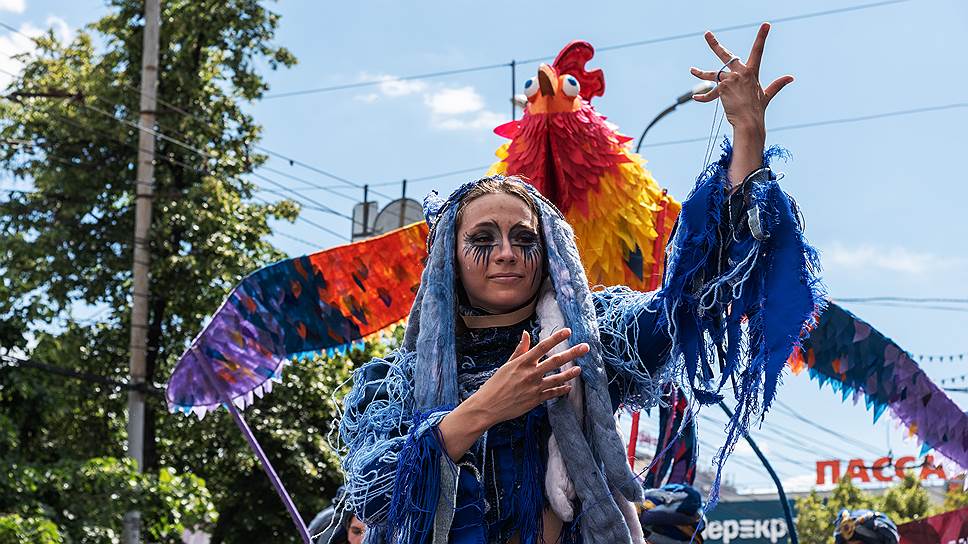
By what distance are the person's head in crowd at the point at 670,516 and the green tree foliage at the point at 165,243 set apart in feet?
28.0

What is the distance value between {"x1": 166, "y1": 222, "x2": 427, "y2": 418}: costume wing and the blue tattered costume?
2941 millimetres

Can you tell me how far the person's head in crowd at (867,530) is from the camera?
4.97 metres

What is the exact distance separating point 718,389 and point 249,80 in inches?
463

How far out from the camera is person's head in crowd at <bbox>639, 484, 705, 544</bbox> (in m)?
4.00

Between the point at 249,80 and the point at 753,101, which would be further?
the point at 249,80

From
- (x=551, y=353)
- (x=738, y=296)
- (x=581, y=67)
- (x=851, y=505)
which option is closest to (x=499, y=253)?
(x=551, y=353)

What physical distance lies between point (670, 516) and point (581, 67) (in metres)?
1.84

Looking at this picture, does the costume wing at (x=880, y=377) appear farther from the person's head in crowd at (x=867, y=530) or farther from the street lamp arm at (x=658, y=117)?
the street lamp arm at (x=658, y=117)

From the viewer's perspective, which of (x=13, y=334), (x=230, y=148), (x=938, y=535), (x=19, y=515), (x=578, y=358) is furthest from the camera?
(x=230, y=148)

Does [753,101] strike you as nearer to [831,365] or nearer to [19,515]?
[831,365]

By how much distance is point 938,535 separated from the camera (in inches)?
239

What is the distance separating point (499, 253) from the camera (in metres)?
2.49

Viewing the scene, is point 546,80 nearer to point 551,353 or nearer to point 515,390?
point 551,353

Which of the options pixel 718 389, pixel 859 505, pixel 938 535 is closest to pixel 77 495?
pixel 938 535
